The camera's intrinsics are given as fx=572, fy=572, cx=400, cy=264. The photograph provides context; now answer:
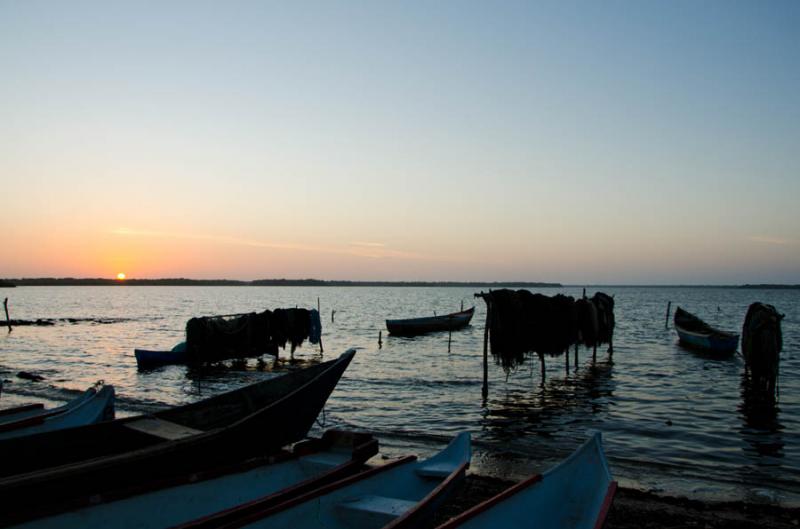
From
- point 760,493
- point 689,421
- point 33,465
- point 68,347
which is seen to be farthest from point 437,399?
point 68,347

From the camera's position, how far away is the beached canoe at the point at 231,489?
17.7ft

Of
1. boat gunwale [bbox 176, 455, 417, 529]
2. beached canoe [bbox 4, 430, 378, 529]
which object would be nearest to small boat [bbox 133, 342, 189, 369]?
beached canoe [bbox 4, 430, 378, 529]

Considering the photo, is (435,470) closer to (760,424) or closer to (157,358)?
(760,424)

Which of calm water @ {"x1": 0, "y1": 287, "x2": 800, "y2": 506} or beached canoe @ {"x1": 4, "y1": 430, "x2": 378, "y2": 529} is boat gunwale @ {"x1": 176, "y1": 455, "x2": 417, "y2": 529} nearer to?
beached canoe @ {"x1": 4, "y1": 430, "x2": 378, "y2": 529}

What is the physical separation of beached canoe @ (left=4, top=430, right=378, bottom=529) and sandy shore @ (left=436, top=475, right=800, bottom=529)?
162 centimetres

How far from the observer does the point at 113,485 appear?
662 cm

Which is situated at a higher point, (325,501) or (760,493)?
(325,501)

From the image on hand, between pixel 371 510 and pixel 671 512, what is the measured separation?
476 centimetres

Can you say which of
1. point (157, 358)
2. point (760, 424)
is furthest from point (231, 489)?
point (157, 358)

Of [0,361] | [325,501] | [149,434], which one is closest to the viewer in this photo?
[325,501]

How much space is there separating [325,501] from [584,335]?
18.8 meters

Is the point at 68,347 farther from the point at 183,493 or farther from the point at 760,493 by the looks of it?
the point at 760,493

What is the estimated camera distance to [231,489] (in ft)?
21.4

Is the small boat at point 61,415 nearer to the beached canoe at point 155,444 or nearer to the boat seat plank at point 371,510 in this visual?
the beached canoe at point 155,444
